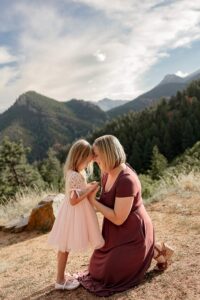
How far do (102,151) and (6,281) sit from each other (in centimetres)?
269

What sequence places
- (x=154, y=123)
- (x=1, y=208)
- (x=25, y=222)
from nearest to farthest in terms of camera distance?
(x=25, y=222)
(x=1, y=208)
(x=154, y=123)

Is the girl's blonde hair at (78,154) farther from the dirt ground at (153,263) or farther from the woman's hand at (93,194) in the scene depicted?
the dirt ground at (153,263)

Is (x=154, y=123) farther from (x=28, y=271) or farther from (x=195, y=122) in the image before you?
(x=28, y=271)

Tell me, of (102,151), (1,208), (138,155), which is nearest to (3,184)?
(1,208)

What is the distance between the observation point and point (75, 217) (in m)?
4.65

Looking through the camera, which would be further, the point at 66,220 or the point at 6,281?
the point at 6,281

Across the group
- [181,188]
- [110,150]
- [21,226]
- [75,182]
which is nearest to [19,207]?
[21,226]

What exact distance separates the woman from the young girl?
0.38 ft

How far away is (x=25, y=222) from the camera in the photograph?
8.92m

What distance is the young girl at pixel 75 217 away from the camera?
14.9 ft

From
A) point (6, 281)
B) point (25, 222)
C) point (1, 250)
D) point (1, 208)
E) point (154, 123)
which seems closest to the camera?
point (6, 281)

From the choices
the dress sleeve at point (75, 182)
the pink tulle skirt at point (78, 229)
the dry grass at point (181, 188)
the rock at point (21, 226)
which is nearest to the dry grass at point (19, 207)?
the rock at point (21, 226)

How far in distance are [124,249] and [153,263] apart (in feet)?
2.75

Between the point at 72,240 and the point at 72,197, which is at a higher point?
the point at 72,197
